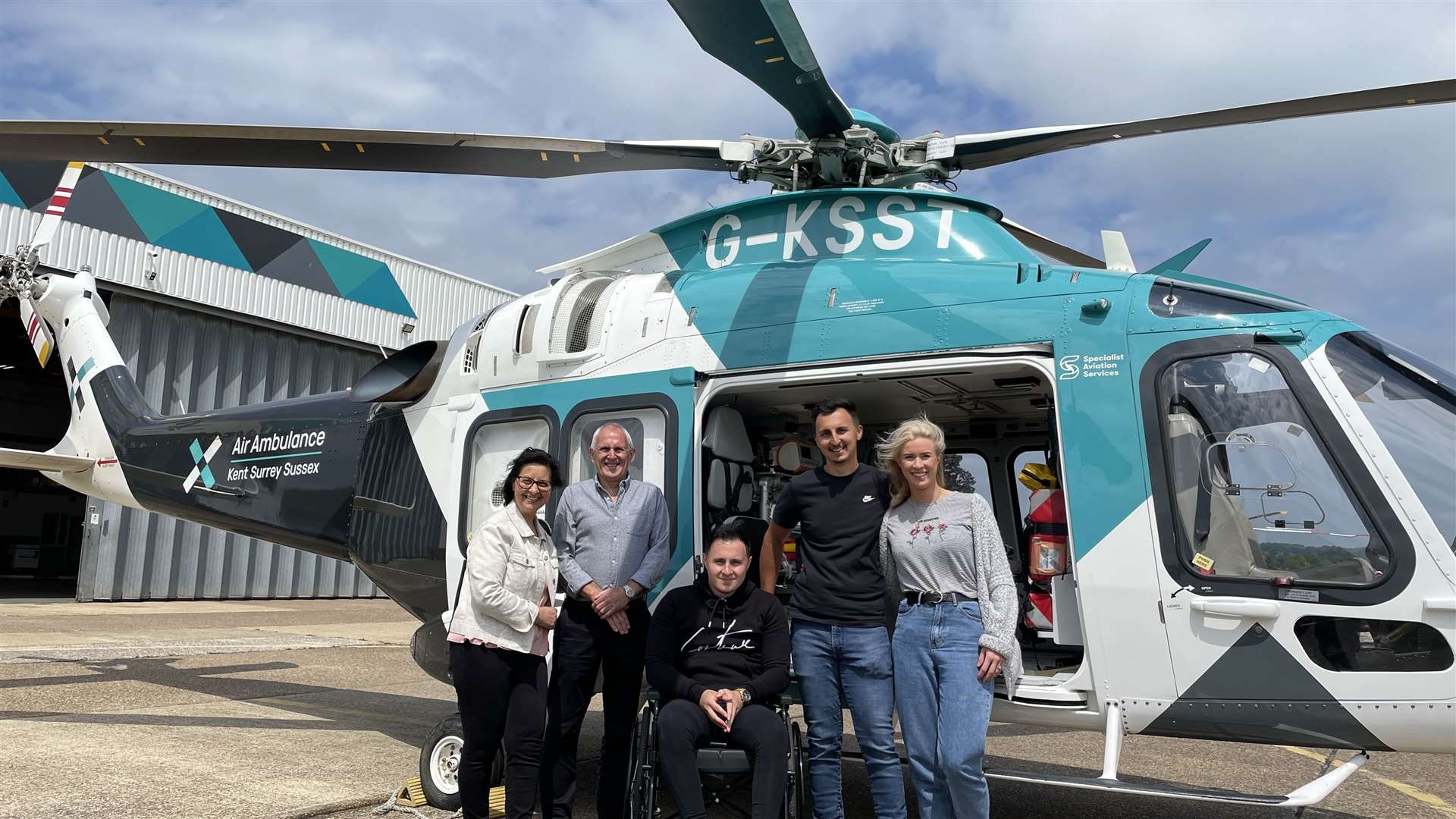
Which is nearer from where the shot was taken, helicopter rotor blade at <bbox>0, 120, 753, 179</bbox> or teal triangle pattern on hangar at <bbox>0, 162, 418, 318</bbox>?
helicopter rotor blade at <bbox>0, 120, 753, 179</bbox>

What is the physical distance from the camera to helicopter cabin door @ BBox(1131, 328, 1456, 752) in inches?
142

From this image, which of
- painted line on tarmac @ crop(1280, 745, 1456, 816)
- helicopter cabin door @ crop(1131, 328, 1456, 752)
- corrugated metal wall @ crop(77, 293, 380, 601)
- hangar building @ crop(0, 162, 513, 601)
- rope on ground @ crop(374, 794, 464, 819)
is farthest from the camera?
corrugated metal wall @ crop(77, 293, 380, 601)

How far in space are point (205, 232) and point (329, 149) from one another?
47.4 feet

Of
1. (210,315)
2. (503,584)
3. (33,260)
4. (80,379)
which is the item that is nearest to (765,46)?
(503,584)

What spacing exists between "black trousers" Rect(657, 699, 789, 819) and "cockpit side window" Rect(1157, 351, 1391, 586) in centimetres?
174

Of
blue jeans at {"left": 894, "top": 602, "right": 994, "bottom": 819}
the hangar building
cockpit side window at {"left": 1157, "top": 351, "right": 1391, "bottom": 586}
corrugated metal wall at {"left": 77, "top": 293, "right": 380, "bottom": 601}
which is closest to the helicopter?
cockpit side window at {"left": 1157, "top": 351, "right": 1391, "bottom": 586}

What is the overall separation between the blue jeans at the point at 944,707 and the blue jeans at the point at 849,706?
0.07 metres

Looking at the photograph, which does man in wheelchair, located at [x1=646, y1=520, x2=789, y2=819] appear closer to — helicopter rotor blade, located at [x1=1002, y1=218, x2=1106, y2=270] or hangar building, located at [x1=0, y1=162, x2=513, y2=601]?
helicopter rotor blade, located at [x1=1002, y1=218, x2=1106, y2=270]

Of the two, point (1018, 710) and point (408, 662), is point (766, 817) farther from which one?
point (408, 662)

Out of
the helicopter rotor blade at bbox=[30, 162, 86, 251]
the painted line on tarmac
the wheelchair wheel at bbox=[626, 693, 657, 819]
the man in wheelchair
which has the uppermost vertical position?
the helicopter rotor blade at bbox=[30, 162, 86, 251]

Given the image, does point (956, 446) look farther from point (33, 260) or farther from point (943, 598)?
point (33, 260)

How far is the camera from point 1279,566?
377 centimetres

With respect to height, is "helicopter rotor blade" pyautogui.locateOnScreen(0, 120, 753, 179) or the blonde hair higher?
"helicopter rotor blade" pyautogui.locateOnScreen(0, 120, 753, 179)

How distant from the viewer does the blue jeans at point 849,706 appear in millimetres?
3826
